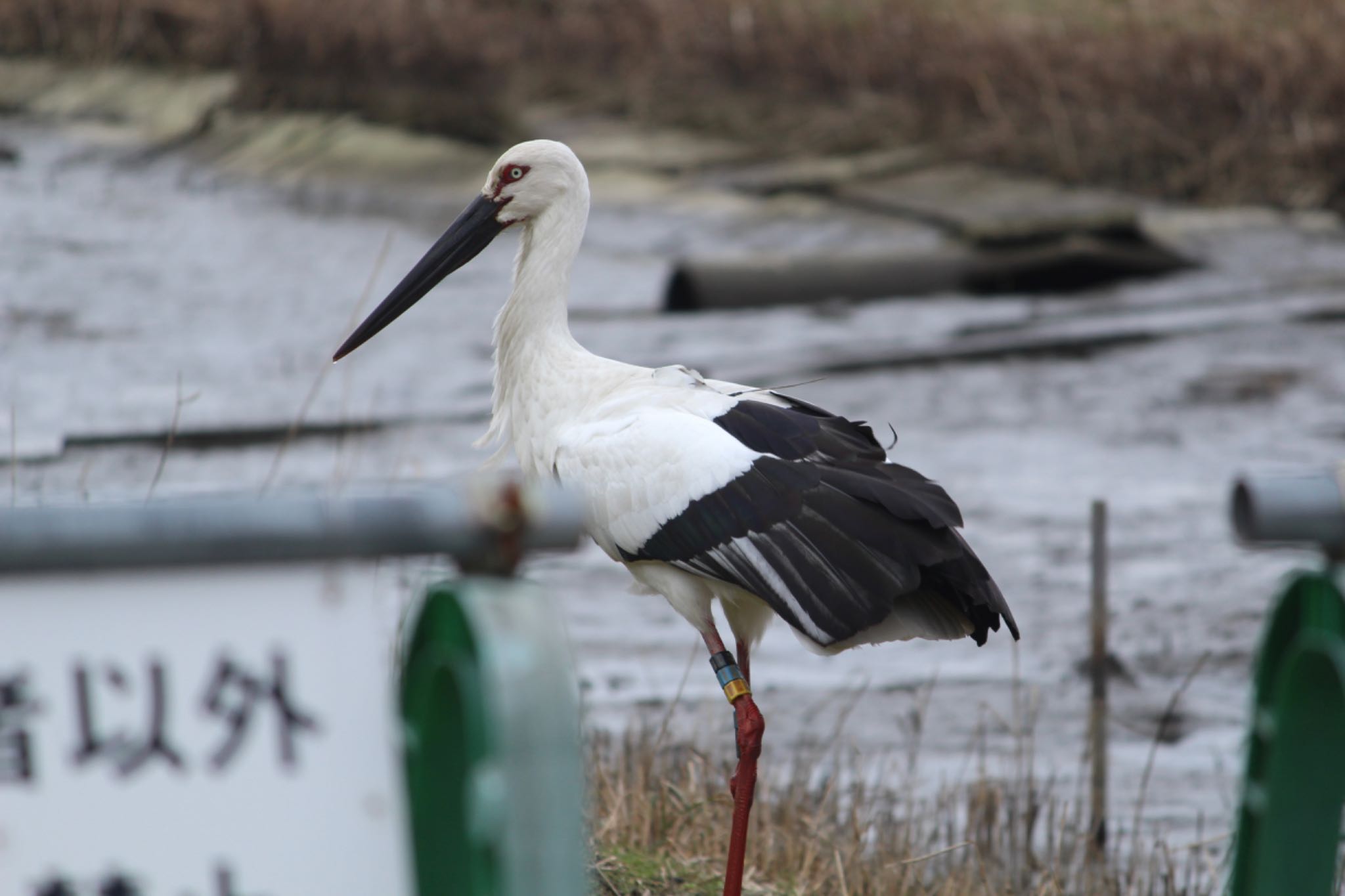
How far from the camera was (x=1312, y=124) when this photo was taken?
13.5m

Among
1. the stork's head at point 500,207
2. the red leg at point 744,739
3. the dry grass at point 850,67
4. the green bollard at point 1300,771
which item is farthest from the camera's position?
the dry grass at point 850,67

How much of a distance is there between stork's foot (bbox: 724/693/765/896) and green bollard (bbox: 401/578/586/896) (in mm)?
2284

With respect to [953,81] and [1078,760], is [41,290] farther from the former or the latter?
[1078,760]

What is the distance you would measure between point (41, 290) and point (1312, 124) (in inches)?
339

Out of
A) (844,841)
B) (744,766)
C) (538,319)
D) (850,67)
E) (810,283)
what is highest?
(850,67)

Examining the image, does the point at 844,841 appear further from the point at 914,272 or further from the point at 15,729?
the point at 914,272

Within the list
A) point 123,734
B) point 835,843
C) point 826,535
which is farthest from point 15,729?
point 835,843

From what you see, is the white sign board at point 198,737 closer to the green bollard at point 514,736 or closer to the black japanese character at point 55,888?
the black japanese character at point 55,888

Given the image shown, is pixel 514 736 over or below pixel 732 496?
below

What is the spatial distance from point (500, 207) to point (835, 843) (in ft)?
5.81

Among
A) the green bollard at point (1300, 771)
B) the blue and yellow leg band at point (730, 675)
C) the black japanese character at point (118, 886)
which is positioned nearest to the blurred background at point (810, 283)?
the blue and yellow leg band at point (730, 675)

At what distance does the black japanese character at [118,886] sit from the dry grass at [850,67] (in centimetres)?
1270

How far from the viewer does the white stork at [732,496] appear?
149 inches

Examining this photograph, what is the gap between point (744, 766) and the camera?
4.19 m
